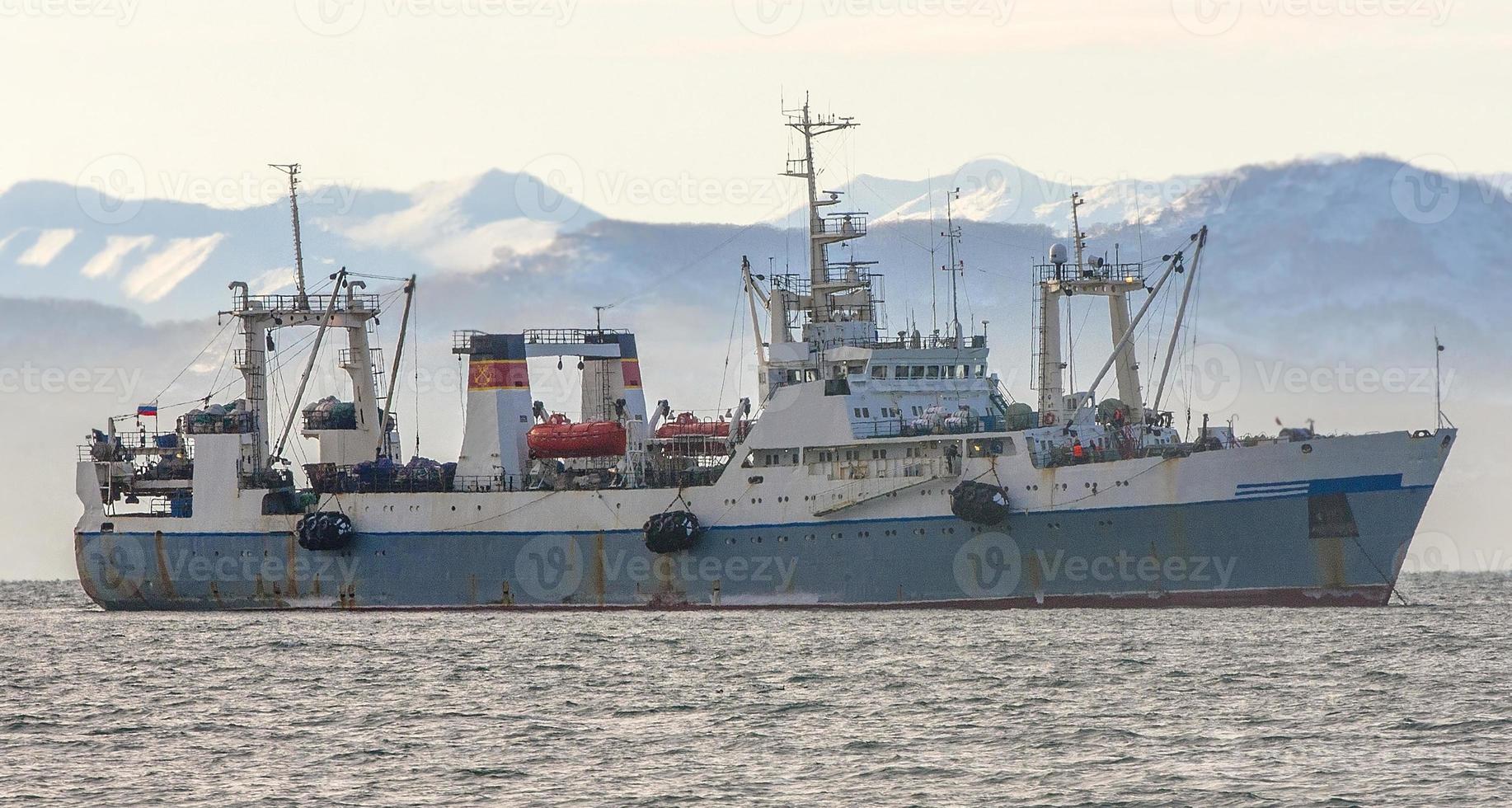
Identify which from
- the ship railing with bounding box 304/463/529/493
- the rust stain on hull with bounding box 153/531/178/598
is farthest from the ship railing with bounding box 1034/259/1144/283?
the rust stain on hull with bounding box 153/531/178/598

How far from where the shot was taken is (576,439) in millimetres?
66625

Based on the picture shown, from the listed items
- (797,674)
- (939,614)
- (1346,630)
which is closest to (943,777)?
(797,674)

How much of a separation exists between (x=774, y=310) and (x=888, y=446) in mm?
8125

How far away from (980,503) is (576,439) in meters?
15.6

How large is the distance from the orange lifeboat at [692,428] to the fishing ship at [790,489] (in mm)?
136

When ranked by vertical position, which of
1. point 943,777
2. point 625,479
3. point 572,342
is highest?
point 572,342

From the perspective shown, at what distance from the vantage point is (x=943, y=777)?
109ft

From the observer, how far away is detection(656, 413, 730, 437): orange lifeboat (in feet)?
216

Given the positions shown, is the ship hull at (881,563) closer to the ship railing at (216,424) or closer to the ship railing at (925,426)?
the ship railing at (925,426)

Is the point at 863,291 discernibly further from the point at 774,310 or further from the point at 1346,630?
the point at 1346,630
